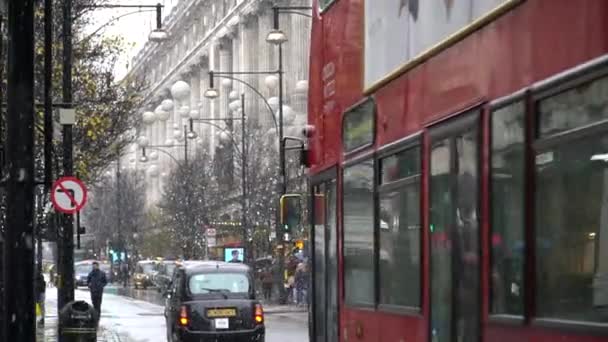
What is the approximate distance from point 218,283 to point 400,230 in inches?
681

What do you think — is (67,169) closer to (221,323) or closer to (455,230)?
(221,323)

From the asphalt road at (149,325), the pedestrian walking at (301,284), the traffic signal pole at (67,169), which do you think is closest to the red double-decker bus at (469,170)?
the traffic signal pole at (67,169)

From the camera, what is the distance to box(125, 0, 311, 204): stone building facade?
6381 cm

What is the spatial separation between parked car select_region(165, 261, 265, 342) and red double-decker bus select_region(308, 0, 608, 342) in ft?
46.5

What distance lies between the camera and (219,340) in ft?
80.0

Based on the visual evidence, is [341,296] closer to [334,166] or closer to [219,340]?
[334,166]

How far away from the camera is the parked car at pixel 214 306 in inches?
962

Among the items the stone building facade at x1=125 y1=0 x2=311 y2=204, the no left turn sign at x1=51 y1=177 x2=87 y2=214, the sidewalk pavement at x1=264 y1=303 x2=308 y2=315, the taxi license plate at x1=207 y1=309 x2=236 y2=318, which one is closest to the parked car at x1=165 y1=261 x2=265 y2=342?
the taxi license plate at x1=207 y1=309 x2=236 y2=318

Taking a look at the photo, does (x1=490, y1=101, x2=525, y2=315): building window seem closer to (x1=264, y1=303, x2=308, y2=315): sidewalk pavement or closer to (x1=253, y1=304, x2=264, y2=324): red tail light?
(x1=253, y1=304, x2=264, y2=324): red tail light

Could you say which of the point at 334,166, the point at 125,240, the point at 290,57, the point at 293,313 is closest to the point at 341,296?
the point at 334,166

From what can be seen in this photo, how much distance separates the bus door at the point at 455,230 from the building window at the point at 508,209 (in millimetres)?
249

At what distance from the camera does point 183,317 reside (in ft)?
80.6

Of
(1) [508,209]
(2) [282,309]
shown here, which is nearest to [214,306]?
(1) [508,209]

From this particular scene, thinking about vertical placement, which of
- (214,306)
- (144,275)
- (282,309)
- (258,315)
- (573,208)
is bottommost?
(144,275)
